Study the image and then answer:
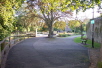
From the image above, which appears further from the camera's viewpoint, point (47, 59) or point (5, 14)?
point (5, 14)

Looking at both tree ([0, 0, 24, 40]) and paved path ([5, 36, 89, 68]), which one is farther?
tree ([0, 0, 24, 40])

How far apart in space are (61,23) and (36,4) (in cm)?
695

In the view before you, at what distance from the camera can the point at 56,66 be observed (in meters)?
5.15

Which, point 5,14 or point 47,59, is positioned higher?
point 5,14

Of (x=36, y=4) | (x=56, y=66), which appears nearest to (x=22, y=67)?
(x=56, y=66)

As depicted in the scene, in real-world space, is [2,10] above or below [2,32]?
above

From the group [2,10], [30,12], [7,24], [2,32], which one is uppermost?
[30,12]

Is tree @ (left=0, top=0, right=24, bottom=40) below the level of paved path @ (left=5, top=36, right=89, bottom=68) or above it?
above

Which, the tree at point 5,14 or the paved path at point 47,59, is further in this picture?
the tree at point 5,14

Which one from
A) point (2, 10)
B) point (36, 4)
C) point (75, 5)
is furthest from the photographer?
point (36, 4)

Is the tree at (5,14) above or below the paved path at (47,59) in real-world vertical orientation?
above

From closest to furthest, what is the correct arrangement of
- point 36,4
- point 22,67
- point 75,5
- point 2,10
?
point 22,67
point 2,10
point 75,5
point 36,4

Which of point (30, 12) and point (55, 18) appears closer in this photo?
point (30, 12)

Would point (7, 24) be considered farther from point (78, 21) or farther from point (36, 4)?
point (78, 21)
